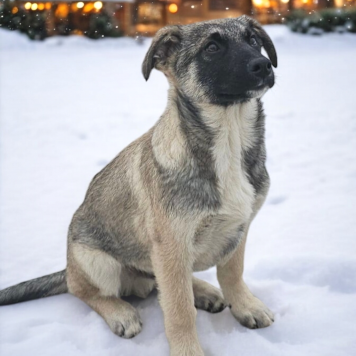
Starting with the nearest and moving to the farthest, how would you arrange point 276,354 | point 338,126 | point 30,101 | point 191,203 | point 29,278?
1. point 191,203
2. point 276,354
3. point 29,278
4. point 338,126
5. point 30,101

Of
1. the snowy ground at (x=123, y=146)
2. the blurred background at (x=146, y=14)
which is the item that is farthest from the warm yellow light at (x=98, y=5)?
the snowy ground at (x=123, y=146)

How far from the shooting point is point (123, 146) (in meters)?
6.85

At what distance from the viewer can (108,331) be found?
10.5ft

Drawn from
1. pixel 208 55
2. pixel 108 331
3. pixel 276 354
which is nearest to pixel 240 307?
pixel 276 354

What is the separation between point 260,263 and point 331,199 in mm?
1448

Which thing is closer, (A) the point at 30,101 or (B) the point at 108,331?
(B) the point at 108,331

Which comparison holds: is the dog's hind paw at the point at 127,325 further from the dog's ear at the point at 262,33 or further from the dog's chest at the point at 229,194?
the dog's ear at the point at 262,33

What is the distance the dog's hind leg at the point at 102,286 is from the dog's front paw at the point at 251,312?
2.13ft

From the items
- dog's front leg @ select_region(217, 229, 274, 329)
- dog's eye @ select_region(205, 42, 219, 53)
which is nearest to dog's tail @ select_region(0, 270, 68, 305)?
dog's front leg @ select_region(217, 229, 274, 329)

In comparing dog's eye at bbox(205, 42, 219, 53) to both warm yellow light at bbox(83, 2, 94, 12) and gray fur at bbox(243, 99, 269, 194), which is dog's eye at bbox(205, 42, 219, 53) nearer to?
gray fur at bbox(243, 99, 269, 194)

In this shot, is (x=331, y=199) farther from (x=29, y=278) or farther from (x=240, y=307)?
(x=29, y=278)

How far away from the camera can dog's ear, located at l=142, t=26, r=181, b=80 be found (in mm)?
2795

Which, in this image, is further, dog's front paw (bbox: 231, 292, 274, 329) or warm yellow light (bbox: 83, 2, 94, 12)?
warm yellow light (bbox: 83, 2, 94, 12)

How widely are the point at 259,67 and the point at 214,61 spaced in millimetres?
280
